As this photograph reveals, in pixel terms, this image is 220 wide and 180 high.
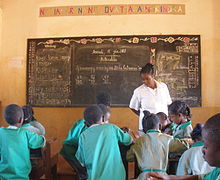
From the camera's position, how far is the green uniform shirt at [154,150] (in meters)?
1.88

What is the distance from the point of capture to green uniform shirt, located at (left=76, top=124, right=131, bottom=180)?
192 centimetres

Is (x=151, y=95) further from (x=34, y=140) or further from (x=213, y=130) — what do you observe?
(x=213, y=130)

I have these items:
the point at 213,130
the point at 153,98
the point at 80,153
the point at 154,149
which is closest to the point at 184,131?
the point at 154,149

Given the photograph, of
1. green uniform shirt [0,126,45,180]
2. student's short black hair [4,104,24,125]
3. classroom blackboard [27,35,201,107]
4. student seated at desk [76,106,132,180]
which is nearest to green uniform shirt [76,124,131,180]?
student seated at desk [76,106,132,180]

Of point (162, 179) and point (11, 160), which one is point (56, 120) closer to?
point (11, 160)

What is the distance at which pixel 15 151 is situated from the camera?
2053 mm

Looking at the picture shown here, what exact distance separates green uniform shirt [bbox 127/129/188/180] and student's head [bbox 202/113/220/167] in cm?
105

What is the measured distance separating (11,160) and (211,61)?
11.1 ft

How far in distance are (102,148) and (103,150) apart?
2 centimetres

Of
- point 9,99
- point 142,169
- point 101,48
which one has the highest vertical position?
point 101,48

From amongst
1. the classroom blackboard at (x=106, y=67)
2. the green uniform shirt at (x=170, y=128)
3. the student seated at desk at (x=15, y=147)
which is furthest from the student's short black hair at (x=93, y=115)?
the classroom blackboard at (x=106, y=67)

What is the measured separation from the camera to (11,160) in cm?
204

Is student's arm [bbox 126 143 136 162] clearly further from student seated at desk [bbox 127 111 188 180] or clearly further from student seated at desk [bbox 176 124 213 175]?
student seated at desk [bbox 176 124 213 175]


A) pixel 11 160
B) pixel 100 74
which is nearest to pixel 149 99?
pixel 100 74
